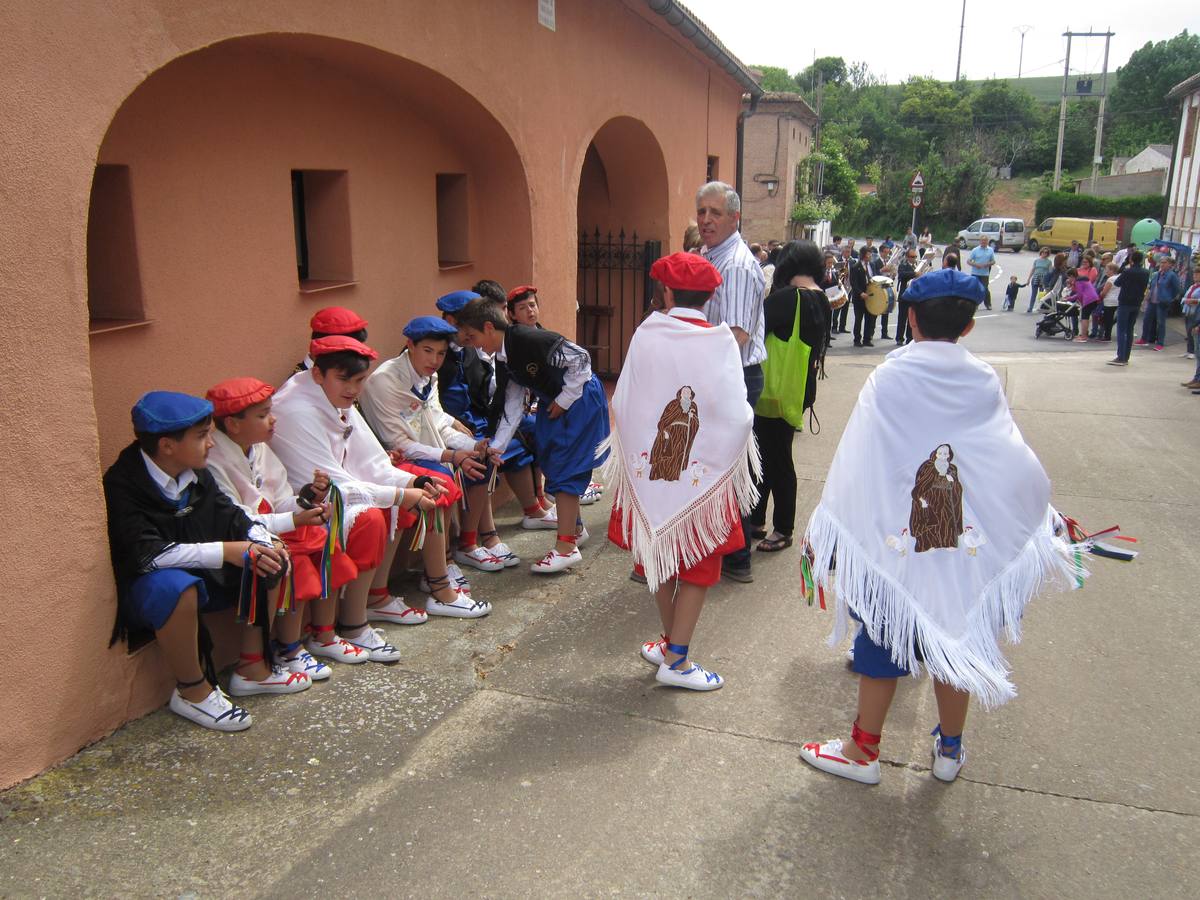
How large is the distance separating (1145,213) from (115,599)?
46906 millimetres

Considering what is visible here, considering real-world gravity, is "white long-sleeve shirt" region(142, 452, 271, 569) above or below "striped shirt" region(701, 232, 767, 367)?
below

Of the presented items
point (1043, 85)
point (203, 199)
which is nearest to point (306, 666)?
point (203, 199)

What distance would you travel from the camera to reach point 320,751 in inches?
138

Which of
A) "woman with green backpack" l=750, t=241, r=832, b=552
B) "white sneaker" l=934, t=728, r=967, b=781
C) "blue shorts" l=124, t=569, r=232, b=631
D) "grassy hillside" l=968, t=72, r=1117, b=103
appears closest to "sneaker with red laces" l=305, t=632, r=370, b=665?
"blue shorts" l=124, t=569, r=232, b=631

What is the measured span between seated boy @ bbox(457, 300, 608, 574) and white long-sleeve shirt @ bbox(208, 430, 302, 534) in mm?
1495

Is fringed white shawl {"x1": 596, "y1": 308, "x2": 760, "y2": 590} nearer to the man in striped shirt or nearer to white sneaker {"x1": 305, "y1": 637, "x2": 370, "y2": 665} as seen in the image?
the man in striped shirt

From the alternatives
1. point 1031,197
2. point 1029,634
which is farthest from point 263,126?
point 1031,197

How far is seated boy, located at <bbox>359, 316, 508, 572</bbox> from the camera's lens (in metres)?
4.93

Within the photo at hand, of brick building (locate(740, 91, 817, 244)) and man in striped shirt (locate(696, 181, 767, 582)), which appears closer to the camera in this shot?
man in striped shirt (locate(696, 181, 767, 582))

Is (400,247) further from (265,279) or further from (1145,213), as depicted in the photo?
(1145,213)

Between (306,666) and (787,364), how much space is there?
2.98 m

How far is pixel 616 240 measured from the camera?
416 inches

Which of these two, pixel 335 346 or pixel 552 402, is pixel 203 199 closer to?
pixel 335 346

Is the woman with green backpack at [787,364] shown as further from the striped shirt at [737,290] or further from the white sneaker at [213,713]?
the white sneaker at [213,713]
